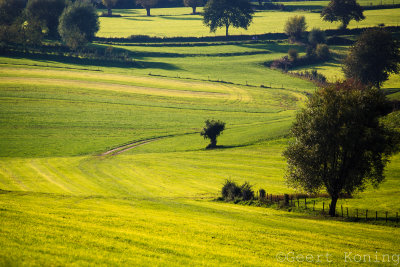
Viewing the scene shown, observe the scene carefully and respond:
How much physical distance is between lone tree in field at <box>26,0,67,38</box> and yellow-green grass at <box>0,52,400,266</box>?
141 ft

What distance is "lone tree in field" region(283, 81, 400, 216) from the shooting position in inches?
1597

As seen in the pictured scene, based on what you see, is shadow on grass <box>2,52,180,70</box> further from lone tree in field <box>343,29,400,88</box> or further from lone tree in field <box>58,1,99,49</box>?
lone tree in field <box>343,29,400,88</box>

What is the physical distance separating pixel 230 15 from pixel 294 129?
15708 centimetres

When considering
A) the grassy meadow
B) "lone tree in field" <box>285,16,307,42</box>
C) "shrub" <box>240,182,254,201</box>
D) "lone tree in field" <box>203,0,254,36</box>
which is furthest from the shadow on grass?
"shrub" <box>240,182,254,201</box>

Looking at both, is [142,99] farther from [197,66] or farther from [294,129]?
[294,129]

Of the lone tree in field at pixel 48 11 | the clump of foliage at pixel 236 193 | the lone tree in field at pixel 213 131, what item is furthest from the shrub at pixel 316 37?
the clump of foliage at pixel 236 193

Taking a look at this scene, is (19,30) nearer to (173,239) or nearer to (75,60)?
(75,60)

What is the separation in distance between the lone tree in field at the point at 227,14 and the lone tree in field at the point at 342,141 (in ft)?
502

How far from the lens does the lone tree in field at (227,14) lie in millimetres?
189625

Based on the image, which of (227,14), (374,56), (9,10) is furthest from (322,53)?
(9,10)

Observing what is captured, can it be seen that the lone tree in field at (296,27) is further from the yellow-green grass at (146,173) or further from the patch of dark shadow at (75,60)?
the patch of dark shadow at (75,60)

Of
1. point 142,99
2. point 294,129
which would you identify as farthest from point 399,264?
point 142,99

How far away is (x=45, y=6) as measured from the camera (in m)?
171

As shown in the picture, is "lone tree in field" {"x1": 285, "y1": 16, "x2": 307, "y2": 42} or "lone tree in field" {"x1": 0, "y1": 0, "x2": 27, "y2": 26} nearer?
"lone tree in field" {"x1": 0, "y1": 0, "x2": 27, "y2": 26}
